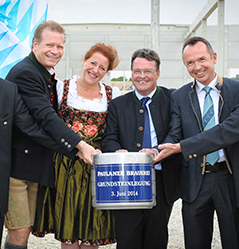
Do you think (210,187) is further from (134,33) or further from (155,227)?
(134,33)

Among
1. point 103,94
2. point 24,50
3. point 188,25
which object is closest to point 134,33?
point 188,25

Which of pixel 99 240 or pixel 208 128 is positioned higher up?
pixel 208 128

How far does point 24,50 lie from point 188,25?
12082mm

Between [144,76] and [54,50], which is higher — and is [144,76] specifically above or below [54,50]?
below

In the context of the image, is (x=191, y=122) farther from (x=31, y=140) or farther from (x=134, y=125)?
(x=31, y=140)

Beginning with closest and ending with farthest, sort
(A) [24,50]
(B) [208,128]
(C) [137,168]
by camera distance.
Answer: (C) [137,168], (B) [208,128], (A) [24,50]

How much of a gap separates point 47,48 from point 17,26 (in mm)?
2481

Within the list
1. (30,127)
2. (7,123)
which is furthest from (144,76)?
(7,123)

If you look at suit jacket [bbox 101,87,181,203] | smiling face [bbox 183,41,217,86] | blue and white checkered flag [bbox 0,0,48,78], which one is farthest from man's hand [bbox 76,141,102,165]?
blue and white checkered flag [bbox 0,0,48,78]

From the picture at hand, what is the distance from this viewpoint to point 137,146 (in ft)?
7.65

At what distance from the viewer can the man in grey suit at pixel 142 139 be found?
2.28m

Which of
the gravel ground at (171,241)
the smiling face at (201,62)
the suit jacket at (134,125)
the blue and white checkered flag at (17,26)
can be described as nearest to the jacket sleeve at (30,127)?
the suit jacket at (134,125)

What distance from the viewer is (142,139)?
2.35 metres

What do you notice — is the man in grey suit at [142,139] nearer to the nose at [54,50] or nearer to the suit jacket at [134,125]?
the suit jacket at [134,125]
